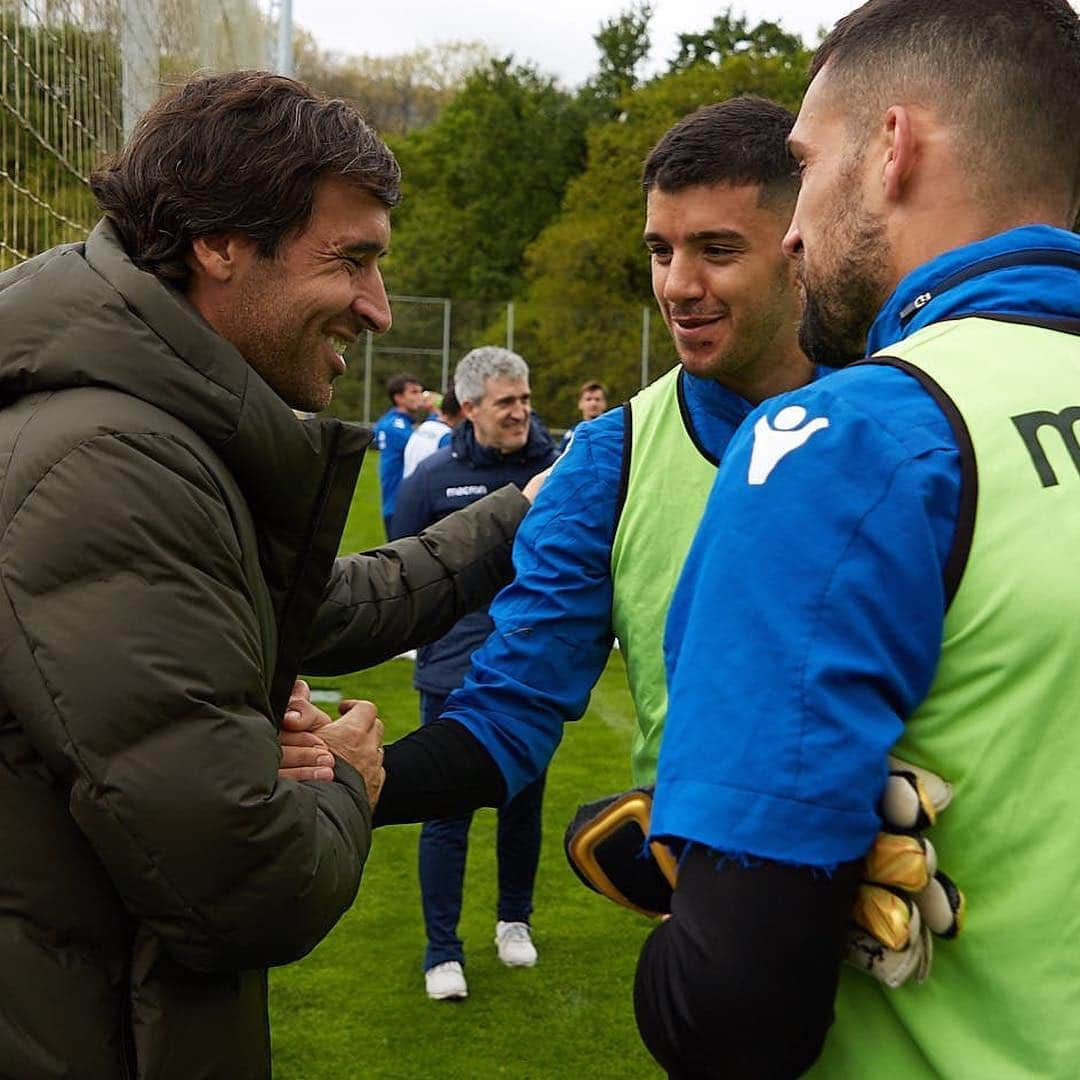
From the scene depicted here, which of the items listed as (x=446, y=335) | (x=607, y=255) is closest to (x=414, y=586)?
(x=446, y=335)

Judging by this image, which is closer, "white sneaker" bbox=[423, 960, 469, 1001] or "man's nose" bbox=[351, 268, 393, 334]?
"man's nose" bbox=[351, 268, 393, 334]

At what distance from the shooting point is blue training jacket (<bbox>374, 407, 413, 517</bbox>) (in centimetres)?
985

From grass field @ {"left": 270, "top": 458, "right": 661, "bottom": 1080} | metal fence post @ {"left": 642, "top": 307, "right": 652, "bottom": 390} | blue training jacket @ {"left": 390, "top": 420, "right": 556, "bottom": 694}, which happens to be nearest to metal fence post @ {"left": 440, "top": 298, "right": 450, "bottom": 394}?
metal fence post @ {"left": 642, "top": 307, "right": 652, "bottom": 390}

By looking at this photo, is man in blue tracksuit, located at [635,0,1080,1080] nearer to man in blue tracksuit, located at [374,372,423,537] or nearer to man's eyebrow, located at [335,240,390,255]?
man's eyebrow, located at [335,240,390,255]

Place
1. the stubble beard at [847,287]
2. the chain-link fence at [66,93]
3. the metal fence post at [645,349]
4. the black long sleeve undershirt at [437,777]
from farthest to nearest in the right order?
the metal fence post at [645,349] < the chain-link fence at [66,93] < the black long sleeve undershirt at [437,777] < the stubble beard at [847,287]

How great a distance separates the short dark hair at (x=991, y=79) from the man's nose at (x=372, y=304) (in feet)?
2.87

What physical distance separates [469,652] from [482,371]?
4.22 feet

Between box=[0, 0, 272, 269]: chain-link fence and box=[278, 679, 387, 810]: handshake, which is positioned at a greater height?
box=[0, 0, 272, 269]: chain-link fence

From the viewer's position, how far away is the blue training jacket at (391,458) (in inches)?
388

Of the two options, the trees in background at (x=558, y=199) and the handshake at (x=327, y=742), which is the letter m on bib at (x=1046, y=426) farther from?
the trees in background at (x=558, y=199)

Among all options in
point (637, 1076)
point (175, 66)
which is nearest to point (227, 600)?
point (637, 1076)

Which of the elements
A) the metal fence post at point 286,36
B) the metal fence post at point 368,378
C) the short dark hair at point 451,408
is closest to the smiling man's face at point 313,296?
the short dark hair at point 451,408

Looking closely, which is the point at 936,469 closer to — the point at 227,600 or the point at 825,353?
the point at 825,353

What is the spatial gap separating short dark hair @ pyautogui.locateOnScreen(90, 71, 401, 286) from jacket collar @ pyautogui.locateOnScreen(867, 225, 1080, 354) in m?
0.96
